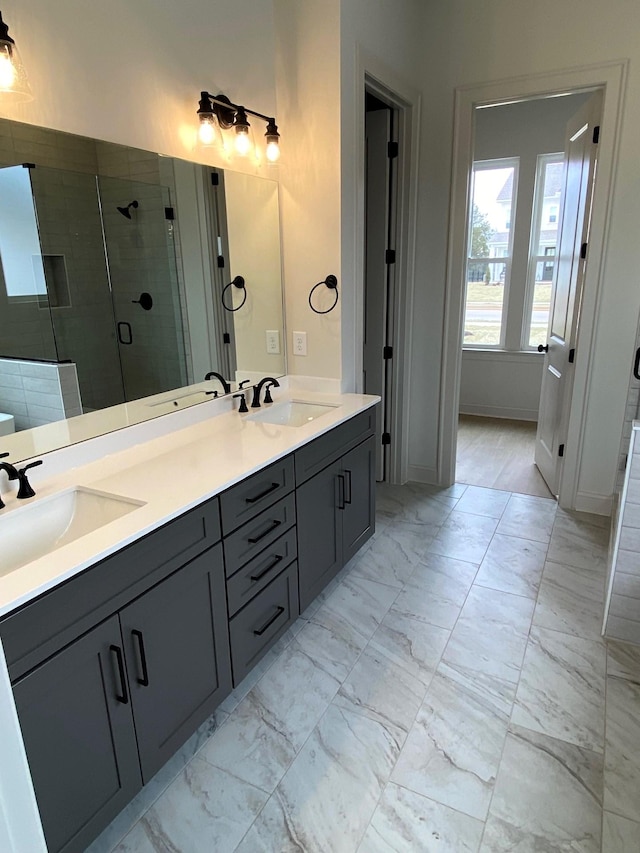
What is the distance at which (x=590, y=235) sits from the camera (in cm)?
306

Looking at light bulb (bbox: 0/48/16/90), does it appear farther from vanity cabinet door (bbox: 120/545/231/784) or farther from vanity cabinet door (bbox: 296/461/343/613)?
vanity cabinet door (bbox: 296/461/343/613)

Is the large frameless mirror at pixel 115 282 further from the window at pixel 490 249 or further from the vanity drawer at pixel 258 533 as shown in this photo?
the window at pixel 490 249

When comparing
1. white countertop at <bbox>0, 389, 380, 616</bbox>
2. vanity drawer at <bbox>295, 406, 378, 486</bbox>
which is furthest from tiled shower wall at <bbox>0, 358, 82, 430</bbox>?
vanity drawer at <bbox>295, 406, 378, 486</bbox>

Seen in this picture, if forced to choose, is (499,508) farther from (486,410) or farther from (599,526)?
(486,410)

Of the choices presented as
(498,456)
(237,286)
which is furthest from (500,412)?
(237,286)

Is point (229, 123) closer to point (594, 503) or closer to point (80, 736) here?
point (80, 736)

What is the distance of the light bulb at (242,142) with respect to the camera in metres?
2.41

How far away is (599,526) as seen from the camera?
3215 mm

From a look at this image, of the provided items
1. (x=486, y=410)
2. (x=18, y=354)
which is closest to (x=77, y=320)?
(x=18, y=354)

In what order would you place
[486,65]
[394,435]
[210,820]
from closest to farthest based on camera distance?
[210,820]
[486,65]
[394,435]

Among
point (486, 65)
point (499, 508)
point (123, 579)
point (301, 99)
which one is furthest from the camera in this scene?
point (499, 508)

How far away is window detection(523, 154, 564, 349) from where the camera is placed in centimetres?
497

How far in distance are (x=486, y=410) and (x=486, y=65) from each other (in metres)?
3.29

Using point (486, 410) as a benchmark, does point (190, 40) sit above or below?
above
